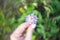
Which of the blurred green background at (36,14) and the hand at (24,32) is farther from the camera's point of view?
the blurred green background at (36,14)

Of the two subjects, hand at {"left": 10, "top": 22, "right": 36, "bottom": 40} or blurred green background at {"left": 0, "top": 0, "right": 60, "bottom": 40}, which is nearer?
hand at {"left": 10, "top": 22, "right": 36, "bottom": 40}

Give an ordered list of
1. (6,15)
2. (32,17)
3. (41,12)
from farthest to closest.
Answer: (41,12)
(6,15)
(32,17)

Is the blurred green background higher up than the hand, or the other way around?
the blurred green background

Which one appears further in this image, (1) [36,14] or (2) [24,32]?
(1) [36,14]

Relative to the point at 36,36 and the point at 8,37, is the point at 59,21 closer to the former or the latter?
the point at 36,36

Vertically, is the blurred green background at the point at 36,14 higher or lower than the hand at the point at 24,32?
higher

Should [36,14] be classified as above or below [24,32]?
above

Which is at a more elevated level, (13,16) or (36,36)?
(13,16)

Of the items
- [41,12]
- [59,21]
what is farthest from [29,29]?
[59,21]
